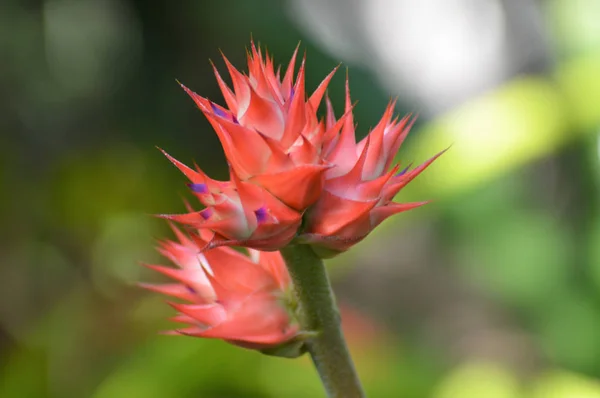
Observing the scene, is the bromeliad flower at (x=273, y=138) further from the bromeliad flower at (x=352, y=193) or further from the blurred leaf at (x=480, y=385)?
the blurred leaf at (x=480, y=385)

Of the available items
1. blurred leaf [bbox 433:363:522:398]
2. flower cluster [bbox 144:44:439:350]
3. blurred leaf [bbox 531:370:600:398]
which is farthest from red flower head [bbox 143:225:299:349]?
blurred leaf [bbox 433:363:522:398]

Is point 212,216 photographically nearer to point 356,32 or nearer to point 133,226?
point 133,226

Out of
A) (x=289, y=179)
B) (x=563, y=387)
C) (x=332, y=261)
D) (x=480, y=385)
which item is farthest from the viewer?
(x=332, y=261)

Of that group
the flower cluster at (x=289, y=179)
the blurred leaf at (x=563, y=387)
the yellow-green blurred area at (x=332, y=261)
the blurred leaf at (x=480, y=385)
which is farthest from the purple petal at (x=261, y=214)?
the blurred leaf at (x=480, y=385)

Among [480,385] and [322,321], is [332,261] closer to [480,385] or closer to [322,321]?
[480,385]

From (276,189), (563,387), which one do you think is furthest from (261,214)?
(563,387)
